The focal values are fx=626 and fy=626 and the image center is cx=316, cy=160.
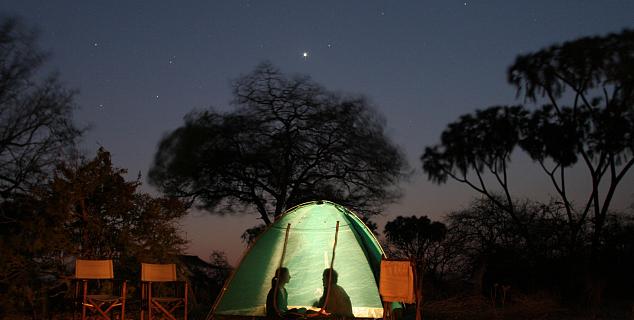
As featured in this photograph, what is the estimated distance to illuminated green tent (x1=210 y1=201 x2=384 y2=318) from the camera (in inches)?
309

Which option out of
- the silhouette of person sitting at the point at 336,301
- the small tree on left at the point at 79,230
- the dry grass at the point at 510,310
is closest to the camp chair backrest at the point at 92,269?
the small tree on left at the point at 79,230

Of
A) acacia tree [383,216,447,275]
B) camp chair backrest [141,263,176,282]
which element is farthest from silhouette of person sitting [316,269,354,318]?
acacia tree [383,216,447,275]

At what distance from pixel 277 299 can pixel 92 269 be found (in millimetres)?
2132

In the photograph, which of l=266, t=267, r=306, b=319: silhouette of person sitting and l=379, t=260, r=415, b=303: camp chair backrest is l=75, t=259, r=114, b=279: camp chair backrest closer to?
l=266, t=267, r=306, b=319: silhouette of person sitting

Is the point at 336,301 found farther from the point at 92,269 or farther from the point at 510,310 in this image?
the point at 510,310

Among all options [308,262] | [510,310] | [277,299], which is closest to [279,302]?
[277,299]

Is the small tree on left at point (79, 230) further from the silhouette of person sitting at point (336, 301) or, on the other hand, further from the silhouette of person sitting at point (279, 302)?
the silhouette of person sitting at point (336, 301)

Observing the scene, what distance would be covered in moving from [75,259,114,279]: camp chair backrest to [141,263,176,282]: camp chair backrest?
1.68 feet

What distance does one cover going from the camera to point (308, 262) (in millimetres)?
8281

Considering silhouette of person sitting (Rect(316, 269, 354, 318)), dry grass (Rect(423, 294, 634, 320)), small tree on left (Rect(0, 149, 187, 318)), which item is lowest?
dry grass (Rect(423, 294, 634, 320))

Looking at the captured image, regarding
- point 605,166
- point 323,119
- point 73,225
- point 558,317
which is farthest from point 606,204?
point 73,225

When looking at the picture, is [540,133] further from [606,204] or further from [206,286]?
[206,286]

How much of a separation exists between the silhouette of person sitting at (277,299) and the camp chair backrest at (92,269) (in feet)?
6.11

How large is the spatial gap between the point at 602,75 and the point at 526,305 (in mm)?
4996
